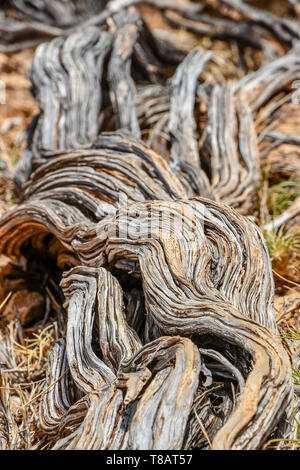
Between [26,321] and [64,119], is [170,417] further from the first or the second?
[64,119]

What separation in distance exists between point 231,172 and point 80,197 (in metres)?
0.94

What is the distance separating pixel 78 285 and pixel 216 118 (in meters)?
1.61

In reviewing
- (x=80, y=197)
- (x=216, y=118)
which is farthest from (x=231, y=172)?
(x=80, y=197)

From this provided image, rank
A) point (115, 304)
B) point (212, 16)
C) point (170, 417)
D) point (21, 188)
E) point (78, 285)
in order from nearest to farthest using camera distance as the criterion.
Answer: point (170, 417), point (115, 304), point (78, 285), point (21, 188), point (212, 16)

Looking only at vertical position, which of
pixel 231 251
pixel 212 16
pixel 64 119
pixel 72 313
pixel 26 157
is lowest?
pixel 72 313

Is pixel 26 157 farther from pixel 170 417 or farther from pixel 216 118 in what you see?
pixel 170 417

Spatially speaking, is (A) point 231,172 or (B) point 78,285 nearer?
(B) point 78,285

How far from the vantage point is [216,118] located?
3.34m

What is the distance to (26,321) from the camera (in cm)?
279

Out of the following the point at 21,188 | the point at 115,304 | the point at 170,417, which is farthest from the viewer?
the point at 21,188

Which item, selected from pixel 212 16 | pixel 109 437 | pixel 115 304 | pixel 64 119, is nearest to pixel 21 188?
pixel 64 119

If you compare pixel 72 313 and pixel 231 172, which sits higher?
pixel 231 172

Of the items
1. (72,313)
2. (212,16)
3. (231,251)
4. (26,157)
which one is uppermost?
(212,16)

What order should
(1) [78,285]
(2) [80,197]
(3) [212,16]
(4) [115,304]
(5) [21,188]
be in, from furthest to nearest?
(3) [212,16], (5) [21,188], (2) [80,197], (1) [78,285], (4) [115,304]
